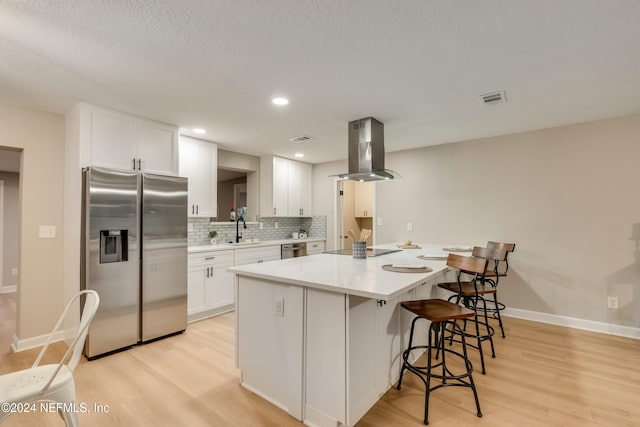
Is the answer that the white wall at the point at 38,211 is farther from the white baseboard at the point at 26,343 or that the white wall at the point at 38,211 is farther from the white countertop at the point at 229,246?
the white countertop at the point at 229,246

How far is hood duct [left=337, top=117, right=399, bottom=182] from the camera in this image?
3246 millimetres

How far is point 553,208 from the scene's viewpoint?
364 centimetres

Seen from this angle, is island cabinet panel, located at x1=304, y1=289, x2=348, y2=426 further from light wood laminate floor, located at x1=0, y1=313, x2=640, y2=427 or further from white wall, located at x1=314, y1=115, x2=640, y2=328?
white wall, located at x1=314, y1=115, x2=640, y2=328

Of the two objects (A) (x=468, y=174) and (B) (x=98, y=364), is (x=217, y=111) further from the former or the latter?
(A) (x=468, y=174)

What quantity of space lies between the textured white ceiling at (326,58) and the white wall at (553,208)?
45 cm

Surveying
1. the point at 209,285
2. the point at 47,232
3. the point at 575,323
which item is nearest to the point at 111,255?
the point at 47,232

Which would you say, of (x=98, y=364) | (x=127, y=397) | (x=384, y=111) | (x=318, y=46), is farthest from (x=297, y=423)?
(x=384, y=111)

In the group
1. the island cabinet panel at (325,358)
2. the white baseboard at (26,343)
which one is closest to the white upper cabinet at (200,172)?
the white baseboard at (26,343)

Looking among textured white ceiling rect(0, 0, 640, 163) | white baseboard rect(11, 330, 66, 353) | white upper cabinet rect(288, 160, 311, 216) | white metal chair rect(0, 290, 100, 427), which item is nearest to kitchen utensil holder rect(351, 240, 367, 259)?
textured white ceiling rect(0, 0, 640, 163)

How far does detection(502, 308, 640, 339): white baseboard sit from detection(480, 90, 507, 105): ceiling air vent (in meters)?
2.61

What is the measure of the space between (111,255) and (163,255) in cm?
46

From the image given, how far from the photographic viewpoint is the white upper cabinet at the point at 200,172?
4.00 meters

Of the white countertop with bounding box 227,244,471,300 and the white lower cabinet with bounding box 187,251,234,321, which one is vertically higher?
the white countertop with bounding box 227,244,471,300

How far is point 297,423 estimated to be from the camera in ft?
6.11
